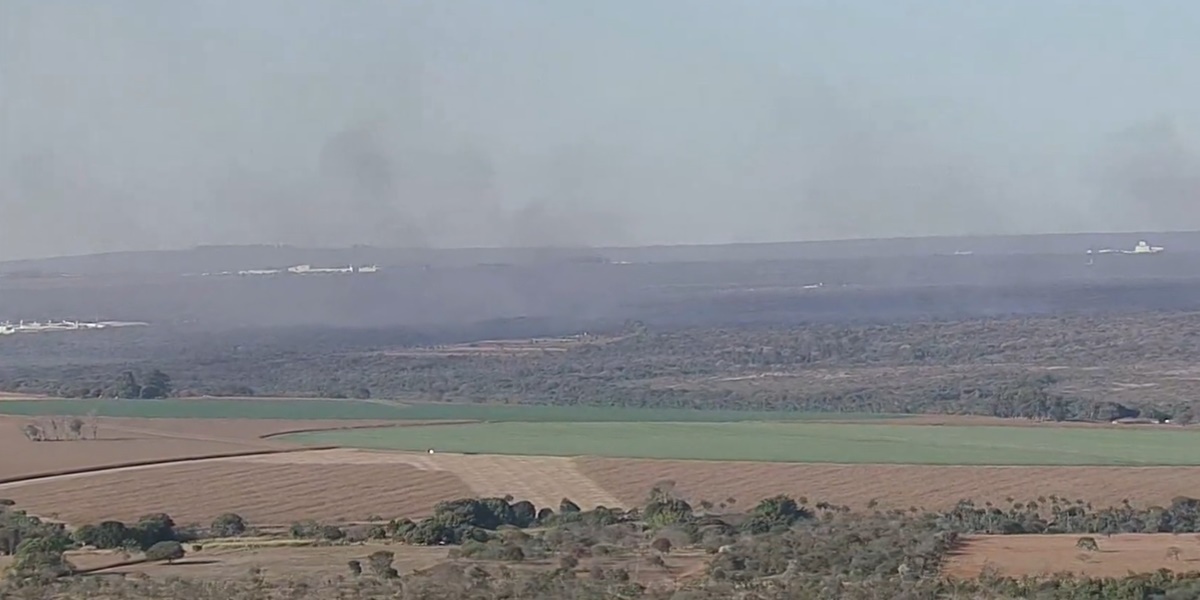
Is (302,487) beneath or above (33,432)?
beneath

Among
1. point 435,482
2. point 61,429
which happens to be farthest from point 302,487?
point 61,429

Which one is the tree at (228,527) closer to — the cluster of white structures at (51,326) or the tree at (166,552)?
the tree at (166,552)

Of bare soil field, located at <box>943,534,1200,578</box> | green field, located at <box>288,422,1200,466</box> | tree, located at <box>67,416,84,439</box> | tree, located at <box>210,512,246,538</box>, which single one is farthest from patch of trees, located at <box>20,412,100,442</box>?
bare soil field, located at <box>943,534,1200,578</box>

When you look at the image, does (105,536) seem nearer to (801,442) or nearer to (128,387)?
(801,442)

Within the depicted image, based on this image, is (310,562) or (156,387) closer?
(310,562)

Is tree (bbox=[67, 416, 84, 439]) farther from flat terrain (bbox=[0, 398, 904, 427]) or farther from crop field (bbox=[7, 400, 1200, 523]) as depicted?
flat terrain (bbox=[0, 398, 904, 427])

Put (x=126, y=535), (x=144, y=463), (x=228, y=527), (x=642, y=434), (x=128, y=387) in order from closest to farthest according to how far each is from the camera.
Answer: (x=126, y=535)
(x=228, y=527)
(x=144, y=463)
(x=642, y=434)
(x=128, y=387)

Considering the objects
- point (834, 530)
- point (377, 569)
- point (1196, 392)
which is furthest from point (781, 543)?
point (1196, 392)

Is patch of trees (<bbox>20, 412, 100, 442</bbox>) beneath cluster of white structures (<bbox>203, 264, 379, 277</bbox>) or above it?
beneath
